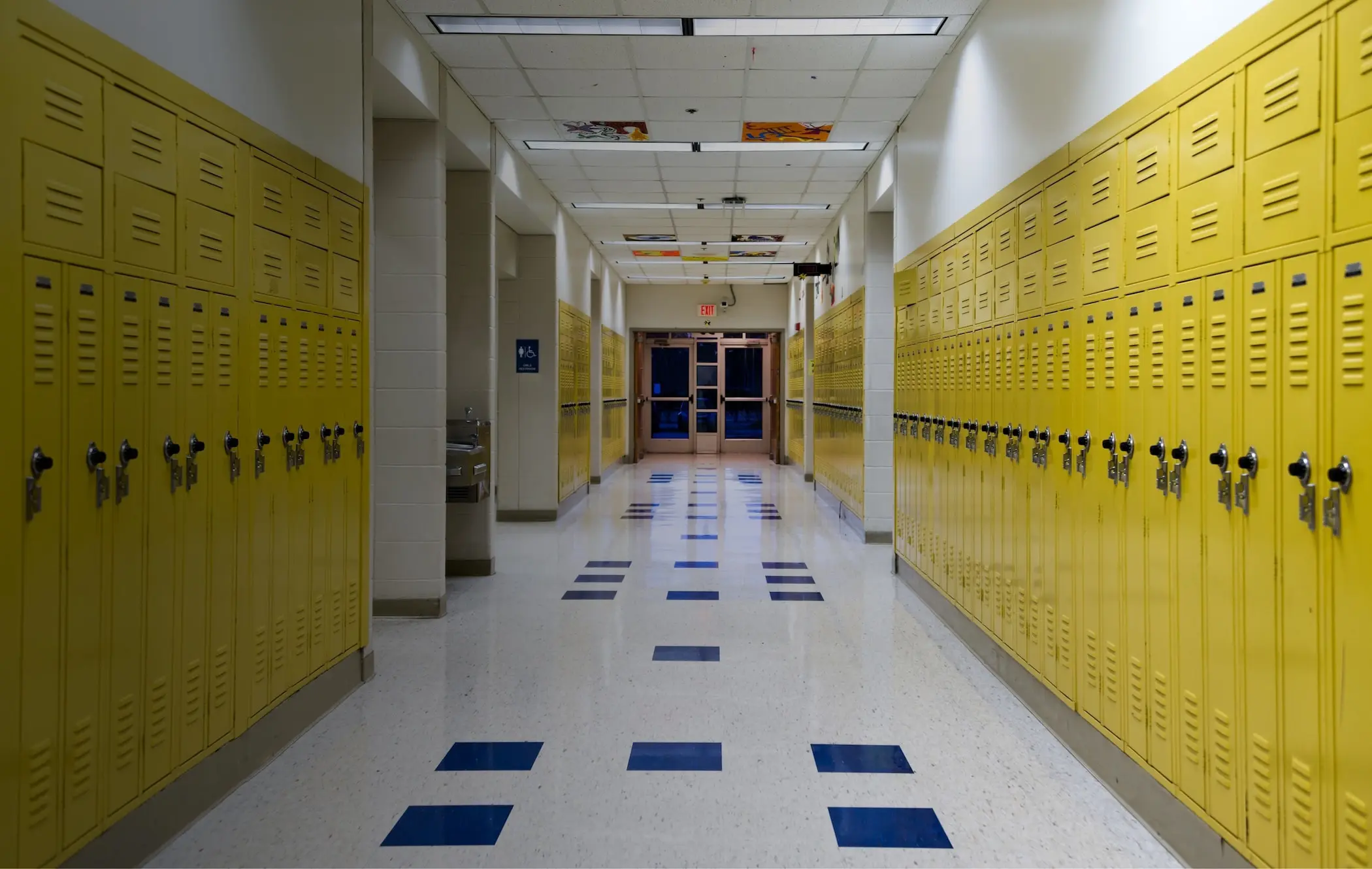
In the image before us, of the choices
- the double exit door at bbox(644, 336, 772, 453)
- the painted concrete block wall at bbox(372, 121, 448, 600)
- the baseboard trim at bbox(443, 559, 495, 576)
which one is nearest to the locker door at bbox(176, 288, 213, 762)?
the painted concrete block wall at bbox(372, 121, 448, 600)

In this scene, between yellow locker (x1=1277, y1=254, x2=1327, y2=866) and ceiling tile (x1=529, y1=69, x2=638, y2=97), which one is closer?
yellow locker (x1=1277, y1=254, x2=1327, y2=866)

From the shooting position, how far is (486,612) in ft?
16.6

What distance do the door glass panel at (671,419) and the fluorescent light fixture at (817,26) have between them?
43.0 ft

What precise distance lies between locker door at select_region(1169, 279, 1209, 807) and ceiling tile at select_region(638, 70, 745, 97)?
11.3 feet

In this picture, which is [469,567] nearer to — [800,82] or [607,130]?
[607,130]

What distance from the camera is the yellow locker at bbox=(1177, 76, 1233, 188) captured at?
214 centimetres

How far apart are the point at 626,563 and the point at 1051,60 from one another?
14.0 ft

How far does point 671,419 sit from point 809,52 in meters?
13.3

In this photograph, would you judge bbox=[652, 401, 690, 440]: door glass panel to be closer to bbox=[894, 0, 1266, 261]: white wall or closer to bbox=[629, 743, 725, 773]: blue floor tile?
bbox=[894, 0, 1266, 261]: white wall

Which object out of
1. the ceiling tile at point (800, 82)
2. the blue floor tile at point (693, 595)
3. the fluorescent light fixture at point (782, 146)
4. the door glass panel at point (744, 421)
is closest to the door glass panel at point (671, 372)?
the door glass panel at point (744, 421)

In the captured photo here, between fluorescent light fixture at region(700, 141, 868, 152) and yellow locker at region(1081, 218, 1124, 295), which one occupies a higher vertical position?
fluorescent light fixture at region(700, 141, 868, 152)

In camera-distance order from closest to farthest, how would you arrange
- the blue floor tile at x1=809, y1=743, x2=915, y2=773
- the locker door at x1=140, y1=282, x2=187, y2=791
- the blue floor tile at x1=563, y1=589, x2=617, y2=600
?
1. the locker door at x1=140, y1=282, x2=187, y2=791
2. the blue floor tile at x1=809, y1=743, x2=915, y2=773
3. the blue floor tile at x1=563, y1=589, x2=617, y2=600

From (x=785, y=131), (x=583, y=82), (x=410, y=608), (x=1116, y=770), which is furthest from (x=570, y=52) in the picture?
Answer: (x=1116, y=770)

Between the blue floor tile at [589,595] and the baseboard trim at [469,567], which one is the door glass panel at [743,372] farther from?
the blue floor tile at [589,595]
